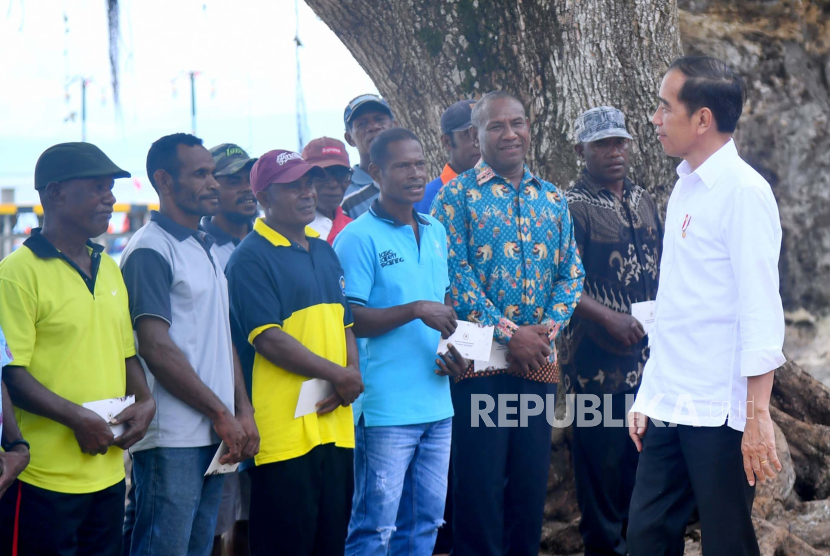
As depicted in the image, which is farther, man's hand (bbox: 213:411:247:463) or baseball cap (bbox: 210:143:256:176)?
baseball cap (bbox: 210:143:256:176)

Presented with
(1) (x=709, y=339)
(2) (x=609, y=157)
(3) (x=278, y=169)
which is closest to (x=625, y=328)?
(2) (x=609, y=157)

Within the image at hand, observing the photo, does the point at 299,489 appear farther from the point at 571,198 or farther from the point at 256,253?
the point at 571,198

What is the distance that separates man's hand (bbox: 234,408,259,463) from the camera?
3.29 metres

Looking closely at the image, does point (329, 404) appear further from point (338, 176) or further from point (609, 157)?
point (609, 157)

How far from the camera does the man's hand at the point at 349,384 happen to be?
342 centimetres

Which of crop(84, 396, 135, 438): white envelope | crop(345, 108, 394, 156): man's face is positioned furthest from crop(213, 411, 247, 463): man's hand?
crop(345, 108, 394, 156): man's face

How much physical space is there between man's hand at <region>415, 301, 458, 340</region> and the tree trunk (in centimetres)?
186

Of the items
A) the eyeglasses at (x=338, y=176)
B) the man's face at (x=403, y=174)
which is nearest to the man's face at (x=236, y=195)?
the eyeglasses at (x=338, y=176)

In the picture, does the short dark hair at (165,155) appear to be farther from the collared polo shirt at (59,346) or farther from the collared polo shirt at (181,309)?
the collared polo shirt at (59,346)

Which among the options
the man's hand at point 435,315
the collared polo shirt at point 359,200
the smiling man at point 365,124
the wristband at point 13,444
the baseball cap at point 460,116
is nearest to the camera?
the wristband at point 13,444

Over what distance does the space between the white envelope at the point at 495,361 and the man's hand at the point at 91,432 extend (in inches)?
64.8

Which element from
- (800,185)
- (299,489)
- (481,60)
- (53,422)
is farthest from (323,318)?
(800,185)

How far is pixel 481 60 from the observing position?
5.25 metres

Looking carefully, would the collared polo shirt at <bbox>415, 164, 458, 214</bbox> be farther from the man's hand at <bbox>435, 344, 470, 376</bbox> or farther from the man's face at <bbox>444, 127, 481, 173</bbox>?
the man's hand at <bbox>435, 344, 470, 376</bbox>
